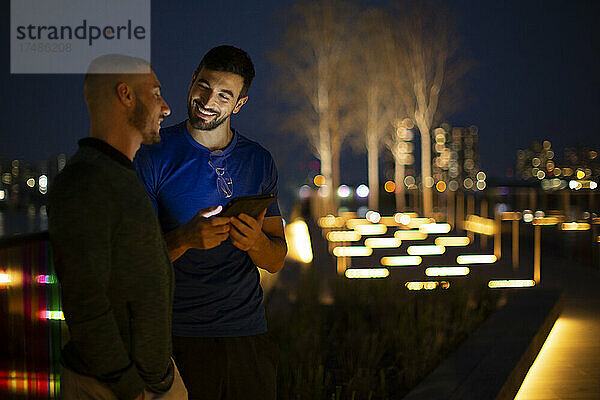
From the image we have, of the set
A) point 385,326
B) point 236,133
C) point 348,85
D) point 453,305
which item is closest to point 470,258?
point 453,305

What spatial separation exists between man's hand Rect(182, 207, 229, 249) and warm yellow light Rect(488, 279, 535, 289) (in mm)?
8813

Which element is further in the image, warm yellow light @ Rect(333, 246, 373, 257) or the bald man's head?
warm yellow light @ Rect(333, 246, 373, 257)

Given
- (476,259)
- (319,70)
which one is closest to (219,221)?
(476,259)

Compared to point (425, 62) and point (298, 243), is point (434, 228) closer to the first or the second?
point (425, 62)

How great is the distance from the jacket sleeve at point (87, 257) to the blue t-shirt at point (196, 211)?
0.74m

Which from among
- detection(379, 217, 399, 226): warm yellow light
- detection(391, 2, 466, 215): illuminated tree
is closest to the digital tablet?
detection(379, 217, 399, 226): warm yellow light

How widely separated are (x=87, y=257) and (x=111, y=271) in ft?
0.40

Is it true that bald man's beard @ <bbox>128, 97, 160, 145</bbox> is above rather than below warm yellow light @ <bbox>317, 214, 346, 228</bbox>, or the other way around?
above

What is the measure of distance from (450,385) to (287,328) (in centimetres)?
203

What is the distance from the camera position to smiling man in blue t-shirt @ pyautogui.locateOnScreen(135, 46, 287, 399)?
270 centimetres

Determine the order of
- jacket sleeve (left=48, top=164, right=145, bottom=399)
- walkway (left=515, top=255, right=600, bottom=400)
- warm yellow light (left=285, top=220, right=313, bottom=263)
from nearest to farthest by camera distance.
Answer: jacket sleeve (left=48, top=164, right=145, bottom=399) → walkway (left=515, top=255, right=600, bottom=400) → warm yellow light (left=285, top=220, right=313, bottom=263)

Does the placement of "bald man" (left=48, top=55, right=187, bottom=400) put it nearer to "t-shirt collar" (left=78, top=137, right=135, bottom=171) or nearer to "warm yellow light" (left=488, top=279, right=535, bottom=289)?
"t-shirt collar" (left=78, top=137, right=135, bottom=171)

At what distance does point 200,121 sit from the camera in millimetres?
2752

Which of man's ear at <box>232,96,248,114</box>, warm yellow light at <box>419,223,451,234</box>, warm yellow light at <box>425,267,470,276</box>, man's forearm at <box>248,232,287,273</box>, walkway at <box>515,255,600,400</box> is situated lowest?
walkway at <box>515,255,600,400</box>
